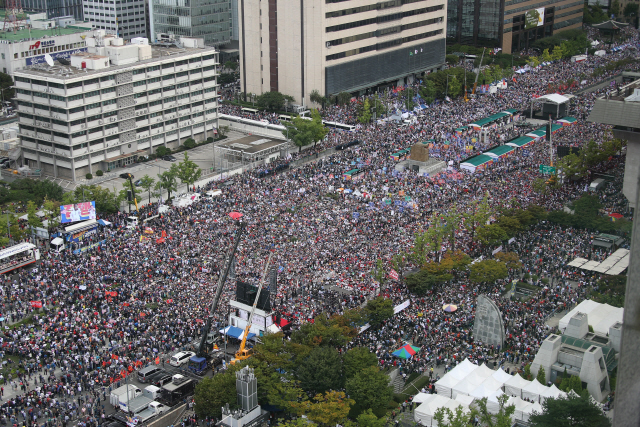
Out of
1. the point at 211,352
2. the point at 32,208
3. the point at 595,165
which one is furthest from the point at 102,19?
the point at 211,352

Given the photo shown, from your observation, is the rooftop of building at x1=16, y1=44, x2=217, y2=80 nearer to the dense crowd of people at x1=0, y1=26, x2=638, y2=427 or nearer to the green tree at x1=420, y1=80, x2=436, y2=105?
the dense crowd of people at x1=0, y1=26, x2=638, y2=427

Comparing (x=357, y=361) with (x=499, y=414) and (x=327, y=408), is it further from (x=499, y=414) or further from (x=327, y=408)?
(x=499, y=414)

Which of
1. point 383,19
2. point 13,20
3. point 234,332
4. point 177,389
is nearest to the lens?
point 177,389

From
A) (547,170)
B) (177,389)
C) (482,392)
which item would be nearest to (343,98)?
(547,170)

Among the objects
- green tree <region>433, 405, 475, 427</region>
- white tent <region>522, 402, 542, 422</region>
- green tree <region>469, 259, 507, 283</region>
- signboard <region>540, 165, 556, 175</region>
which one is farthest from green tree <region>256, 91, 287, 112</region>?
white tent <region>522, 402, 542, 422</region>

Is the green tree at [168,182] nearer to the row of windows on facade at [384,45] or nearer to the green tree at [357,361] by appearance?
the green tree at [357,361]

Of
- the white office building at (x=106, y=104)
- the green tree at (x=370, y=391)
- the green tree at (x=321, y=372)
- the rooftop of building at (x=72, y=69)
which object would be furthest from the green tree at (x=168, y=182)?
the green tree at (x=370, y=391)

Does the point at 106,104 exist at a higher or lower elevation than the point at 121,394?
higher

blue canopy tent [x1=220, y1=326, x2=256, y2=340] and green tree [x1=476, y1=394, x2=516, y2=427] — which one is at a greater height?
green tree [x1=476, y1=394, x2=516, y2=427]
